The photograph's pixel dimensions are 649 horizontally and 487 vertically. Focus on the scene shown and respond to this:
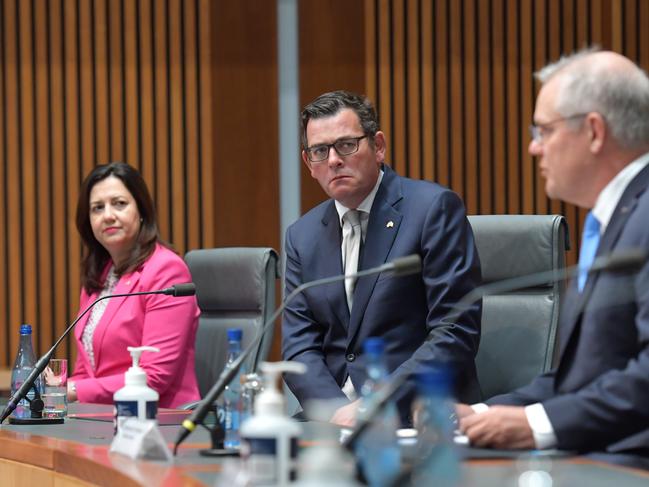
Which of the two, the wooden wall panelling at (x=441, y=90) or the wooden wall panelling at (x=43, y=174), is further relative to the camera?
the wooden wall panelling at (x=441, y=90)

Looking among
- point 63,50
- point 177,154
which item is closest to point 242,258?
point 177,154

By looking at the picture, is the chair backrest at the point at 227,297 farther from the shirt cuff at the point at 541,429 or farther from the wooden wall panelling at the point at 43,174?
the shirt cuff at the point at 541,429

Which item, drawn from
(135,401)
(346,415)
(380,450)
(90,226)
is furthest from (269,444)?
(90,226)

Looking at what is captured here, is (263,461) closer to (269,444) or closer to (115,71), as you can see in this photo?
(269,444)

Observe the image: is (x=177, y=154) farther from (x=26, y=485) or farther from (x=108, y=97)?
(x=26, y=485)

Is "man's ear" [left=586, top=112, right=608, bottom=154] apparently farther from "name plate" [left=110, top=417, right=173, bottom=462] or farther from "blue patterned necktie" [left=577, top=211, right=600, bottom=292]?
"name plate" [left=110, top=417, right=173, bottom=462]

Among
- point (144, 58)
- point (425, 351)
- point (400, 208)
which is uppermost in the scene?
point (144, 58)

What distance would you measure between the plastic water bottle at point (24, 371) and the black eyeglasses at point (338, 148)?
3.41ft

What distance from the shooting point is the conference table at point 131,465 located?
162cm

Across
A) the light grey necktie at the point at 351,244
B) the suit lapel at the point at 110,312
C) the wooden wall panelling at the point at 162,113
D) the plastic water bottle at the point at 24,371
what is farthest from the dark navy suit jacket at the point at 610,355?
the wooden wall panelling at the point at 162,113

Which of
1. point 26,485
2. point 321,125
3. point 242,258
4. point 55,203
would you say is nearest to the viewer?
point 26,485

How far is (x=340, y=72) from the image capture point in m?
5.76

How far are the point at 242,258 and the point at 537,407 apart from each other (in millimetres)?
2141

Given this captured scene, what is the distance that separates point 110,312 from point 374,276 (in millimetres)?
1217
